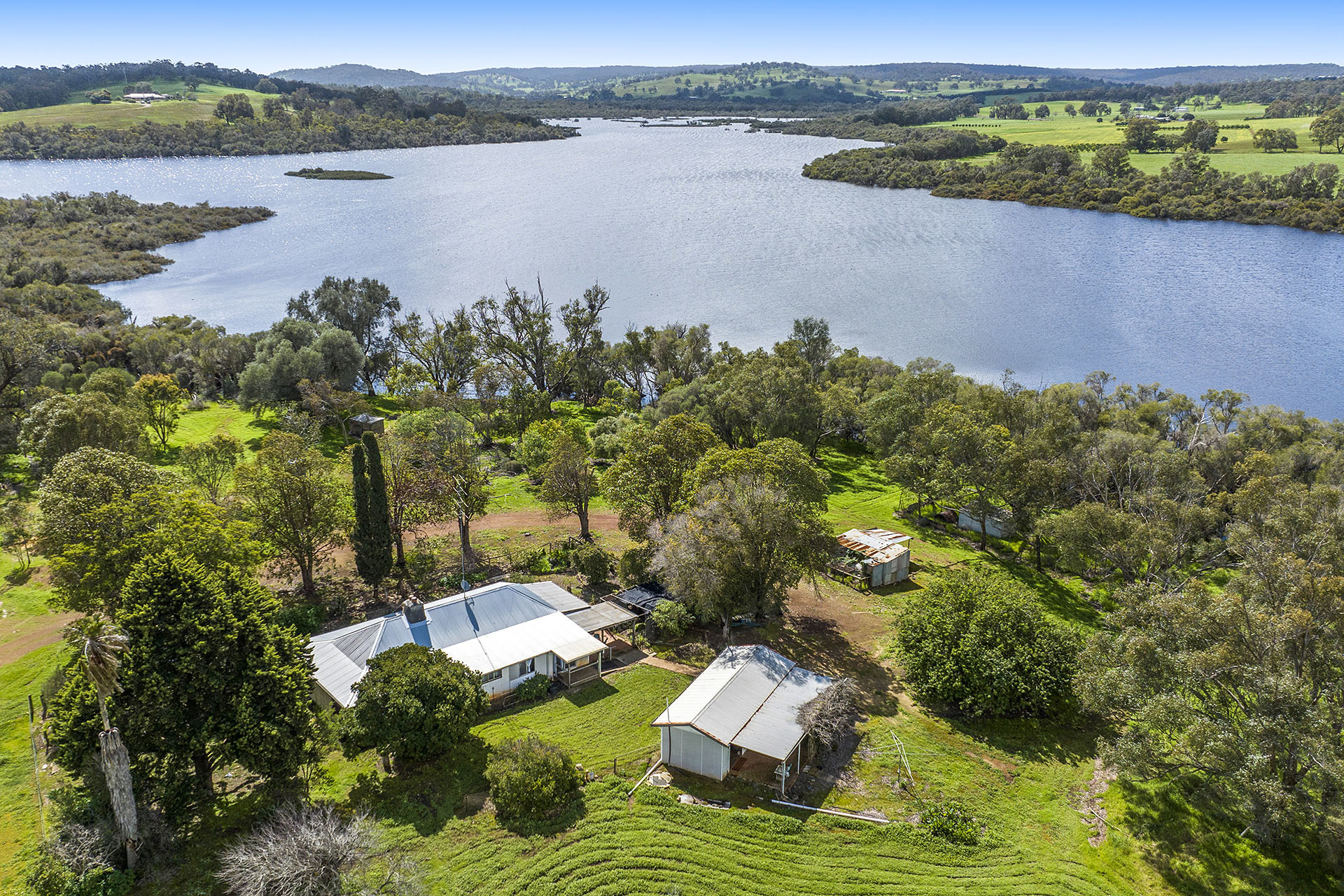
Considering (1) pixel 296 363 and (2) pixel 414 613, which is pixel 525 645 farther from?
(1) pixel 296 363

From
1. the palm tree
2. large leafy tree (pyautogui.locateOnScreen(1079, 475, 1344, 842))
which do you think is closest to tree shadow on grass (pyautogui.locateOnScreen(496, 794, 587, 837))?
the palm tree

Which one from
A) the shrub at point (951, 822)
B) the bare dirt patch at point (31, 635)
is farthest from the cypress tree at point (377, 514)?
the shrub at point (951, 822)

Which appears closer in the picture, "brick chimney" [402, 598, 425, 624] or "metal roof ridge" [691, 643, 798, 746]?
"metal roof ridge" [691, 643, 798, 746]

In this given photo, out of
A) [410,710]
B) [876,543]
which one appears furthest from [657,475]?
[410,710]

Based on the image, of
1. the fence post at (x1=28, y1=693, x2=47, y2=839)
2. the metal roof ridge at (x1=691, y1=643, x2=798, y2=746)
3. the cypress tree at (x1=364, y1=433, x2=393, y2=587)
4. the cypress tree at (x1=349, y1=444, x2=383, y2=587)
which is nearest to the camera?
the fence post at (x1=28, y1=693, x2=47, y2=839)

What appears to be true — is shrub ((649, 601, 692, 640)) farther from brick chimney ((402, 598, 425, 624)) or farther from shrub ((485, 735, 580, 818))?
shrub ((485, 735, 580, 818))

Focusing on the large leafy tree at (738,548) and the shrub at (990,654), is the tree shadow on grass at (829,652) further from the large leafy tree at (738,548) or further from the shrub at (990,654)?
the large leafy tree at (738,548)
